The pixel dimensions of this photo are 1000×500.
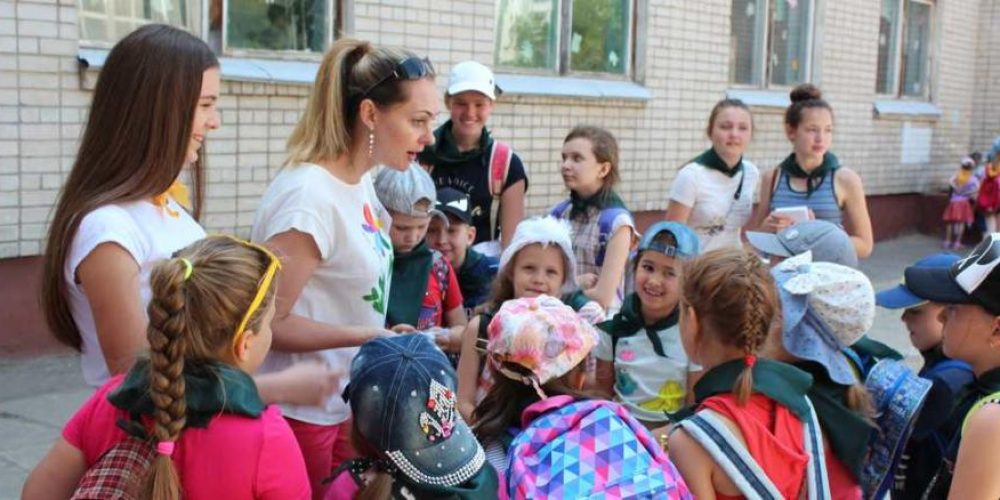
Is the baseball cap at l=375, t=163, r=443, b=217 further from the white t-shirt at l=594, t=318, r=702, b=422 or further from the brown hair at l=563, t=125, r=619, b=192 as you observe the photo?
the brown hair at l=563, t=125, r=619, b=192

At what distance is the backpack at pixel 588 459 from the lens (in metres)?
2.37

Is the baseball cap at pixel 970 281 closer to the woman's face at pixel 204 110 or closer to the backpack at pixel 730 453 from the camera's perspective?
the backpack at pixel 730 453

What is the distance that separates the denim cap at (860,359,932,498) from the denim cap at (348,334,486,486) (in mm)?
1348

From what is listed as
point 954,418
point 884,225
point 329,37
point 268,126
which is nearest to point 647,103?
point 329,37

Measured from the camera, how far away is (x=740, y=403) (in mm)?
2691

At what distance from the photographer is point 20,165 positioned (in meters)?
5.91

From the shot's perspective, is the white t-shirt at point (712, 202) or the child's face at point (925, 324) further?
the white t-shirt at point (712, 202)

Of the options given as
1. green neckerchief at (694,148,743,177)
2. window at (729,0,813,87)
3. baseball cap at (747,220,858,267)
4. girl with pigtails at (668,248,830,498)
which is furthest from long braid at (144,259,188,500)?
window at (729,0,813,87)

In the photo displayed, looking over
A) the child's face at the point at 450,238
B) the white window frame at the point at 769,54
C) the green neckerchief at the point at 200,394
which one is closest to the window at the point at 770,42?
the white window frame at the point at 769,54

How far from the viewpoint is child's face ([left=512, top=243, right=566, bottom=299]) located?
12.1 ft

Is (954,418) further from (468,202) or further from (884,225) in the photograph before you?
(884,225)

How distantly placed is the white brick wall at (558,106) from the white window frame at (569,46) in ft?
0.33

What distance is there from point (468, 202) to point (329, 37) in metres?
3.52

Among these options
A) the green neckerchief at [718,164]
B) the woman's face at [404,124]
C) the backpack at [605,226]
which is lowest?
the backpack at [605,226]
